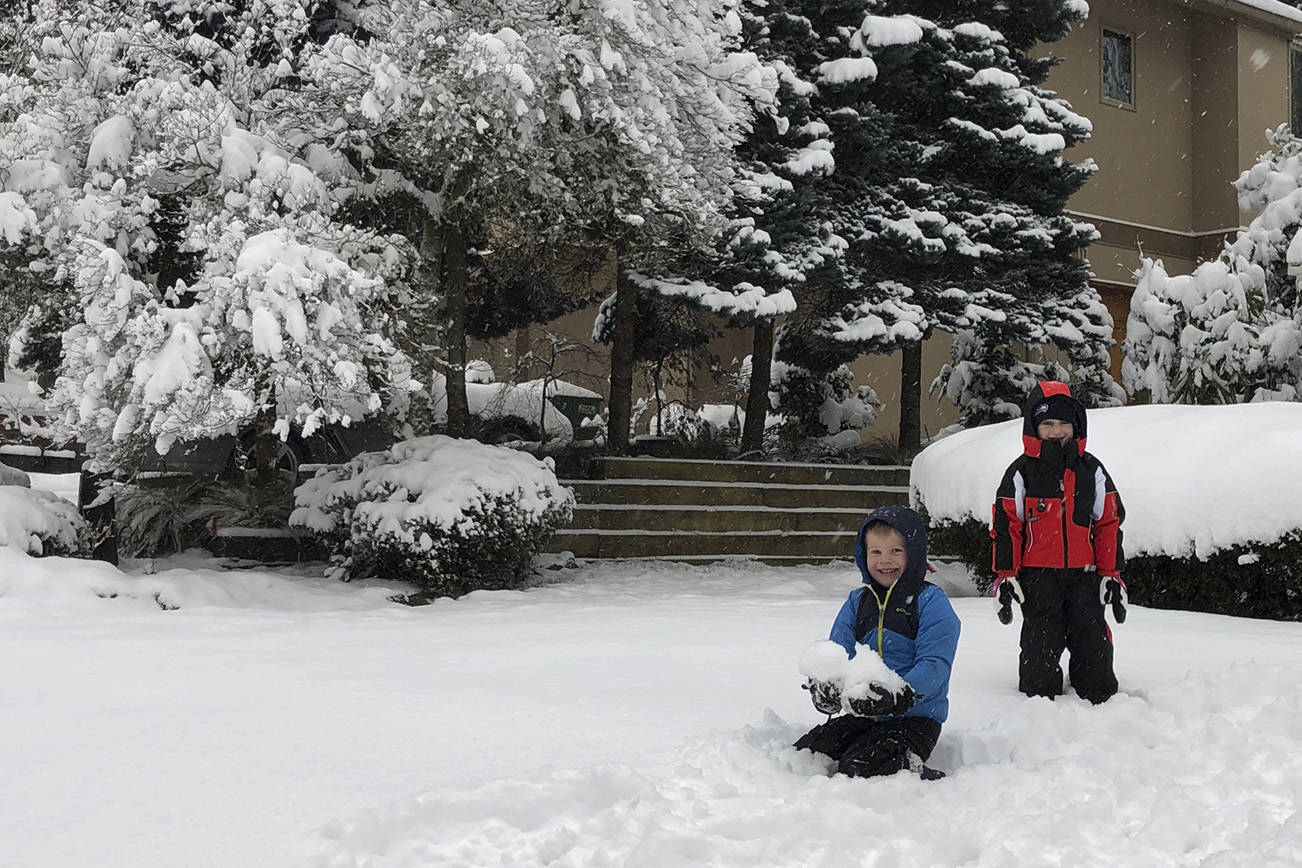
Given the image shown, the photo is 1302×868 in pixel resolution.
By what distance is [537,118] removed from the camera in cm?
895

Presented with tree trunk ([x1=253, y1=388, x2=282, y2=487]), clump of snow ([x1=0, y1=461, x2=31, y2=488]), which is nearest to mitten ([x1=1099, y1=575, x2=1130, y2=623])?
tree trunk ([x1=253, y1=388, x2=282, y2=487])

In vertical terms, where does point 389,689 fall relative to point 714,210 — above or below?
below

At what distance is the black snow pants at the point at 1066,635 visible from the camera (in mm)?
5047

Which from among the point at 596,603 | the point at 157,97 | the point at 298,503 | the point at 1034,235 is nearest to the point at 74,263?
the point at 157,97

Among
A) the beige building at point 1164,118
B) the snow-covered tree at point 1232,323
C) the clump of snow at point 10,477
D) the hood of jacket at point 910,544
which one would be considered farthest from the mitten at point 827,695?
the beige building at point 1164,118

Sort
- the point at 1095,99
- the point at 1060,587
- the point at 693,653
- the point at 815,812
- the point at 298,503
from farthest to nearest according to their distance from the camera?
the point at 1095,99
the point at 298,503
the point at 693,653
the point at 1060,587
the point at 815,812

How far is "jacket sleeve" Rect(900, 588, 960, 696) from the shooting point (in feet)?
13.3

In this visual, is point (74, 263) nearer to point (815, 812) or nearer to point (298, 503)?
point (298, 503)

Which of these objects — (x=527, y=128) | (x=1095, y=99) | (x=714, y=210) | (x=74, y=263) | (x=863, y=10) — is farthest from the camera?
(x=1095, y=99)

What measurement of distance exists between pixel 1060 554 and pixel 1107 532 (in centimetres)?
22

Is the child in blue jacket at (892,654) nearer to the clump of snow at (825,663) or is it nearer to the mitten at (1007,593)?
the clump of snow at (825,663)

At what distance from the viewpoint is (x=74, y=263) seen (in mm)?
8062

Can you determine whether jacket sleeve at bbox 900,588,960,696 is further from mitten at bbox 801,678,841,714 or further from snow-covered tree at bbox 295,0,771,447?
snow-covered tree at bbox 295,0,771,447

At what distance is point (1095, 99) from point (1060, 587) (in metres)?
16.5
